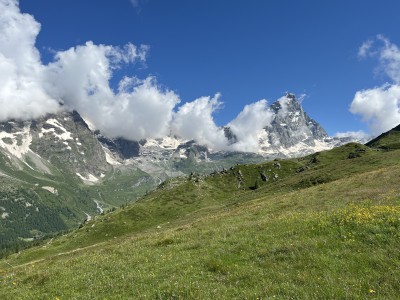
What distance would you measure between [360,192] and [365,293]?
28.3 meters

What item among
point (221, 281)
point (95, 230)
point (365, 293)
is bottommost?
point (365, 293)

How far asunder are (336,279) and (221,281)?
476cm

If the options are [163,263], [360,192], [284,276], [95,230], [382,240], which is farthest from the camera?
[95,230]

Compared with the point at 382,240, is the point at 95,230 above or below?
above

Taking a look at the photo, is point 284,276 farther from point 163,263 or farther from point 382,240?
point 163,263

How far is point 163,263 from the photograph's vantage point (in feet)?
66.7

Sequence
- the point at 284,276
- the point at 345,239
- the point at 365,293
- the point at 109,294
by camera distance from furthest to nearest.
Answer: the point at 345,239
the point at 109,294
the point at 284,276
the point at 365,293

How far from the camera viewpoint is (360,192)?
38344 mm

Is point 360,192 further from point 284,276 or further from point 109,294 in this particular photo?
point 109,294

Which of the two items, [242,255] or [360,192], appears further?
[360,192]

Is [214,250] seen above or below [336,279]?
above

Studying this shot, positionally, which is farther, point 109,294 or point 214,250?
point 214,250

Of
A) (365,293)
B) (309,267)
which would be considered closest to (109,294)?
(309,267)

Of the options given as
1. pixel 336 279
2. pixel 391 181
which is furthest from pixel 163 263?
pixel 391 181
